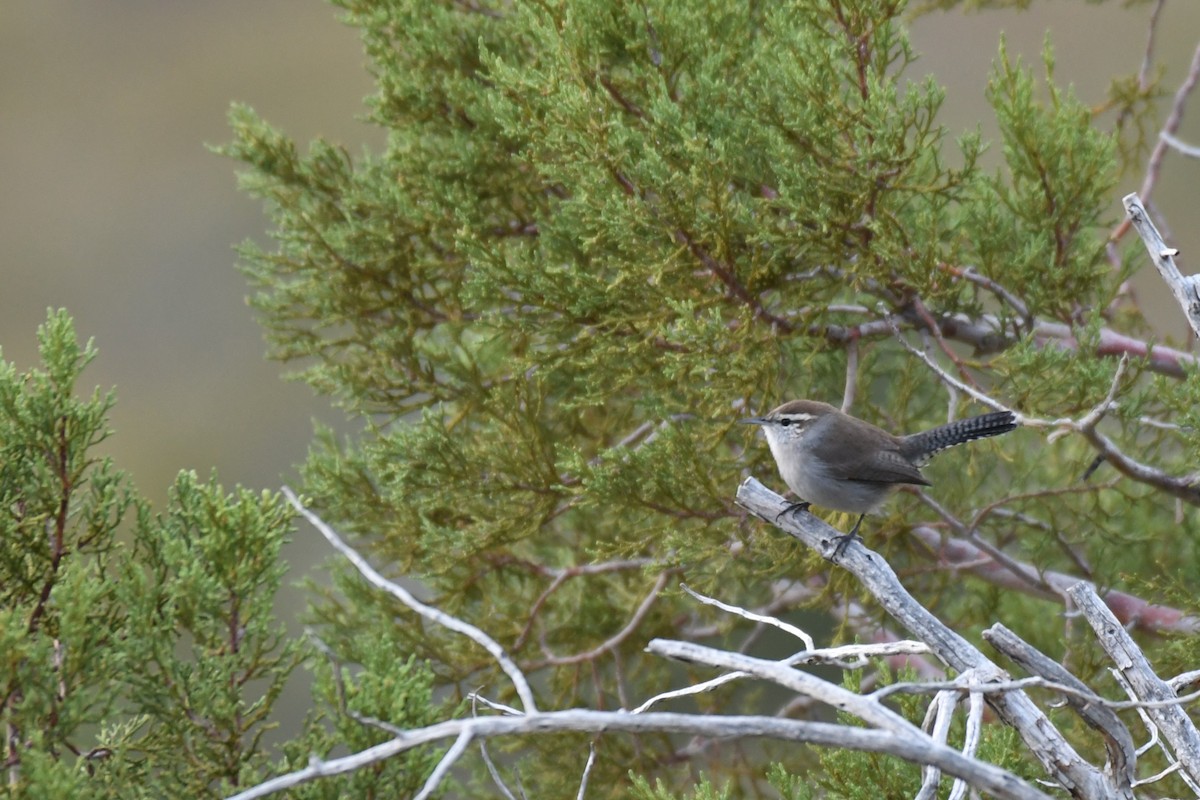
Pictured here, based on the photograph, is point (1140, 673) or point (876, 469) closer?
point (1140, 673)

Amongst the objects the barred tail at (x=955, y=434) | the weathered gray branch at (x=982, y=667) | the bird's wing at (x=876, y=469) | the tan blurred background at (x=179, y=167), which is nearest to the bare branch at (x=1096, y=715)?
the weathered gray branch at (x=982, y=667)

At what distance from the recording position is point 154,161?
45688 millimetres

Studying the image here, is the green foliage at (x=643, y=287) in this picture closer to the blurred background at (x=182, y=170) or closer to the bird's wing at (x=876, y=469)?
the bird's wing at (x=876, y=469)

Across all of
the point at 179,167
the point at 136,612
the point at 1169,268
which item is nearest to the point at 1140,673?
the point at 1169,268

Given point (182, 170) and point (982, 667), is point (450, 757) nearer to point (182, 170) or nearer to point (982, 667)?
point (982, 667)

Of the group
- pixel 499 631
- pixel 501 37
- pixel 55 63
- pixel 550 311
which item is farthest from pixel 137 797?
pixel 55 63

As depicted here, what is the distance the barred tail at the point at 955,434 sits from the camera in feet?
13.8

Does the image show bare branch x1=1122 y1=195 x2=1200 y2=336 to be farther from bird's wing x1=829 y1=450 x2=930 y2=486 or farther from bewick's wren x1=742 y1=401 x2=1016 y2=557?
bird's wing x1=829 y1=450 x2=930 y2=486

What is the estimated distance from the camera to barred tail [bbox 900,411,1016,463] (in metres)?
4.21

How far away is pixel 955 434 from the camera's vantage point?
14.7 ft

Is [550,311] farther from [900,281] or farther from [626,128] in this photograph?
[900,281]

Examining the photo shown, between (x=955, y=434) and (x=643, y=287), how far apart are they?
1353mm

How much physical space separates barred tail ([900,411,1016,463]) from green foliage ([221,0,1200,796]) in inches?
8.0

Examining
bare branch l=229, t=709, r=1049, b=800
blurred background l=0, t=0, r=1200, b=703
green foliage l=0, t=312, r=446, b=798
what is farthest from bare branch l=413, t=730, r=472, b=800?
blurred background l=0, t=0, r=1200, b=703
